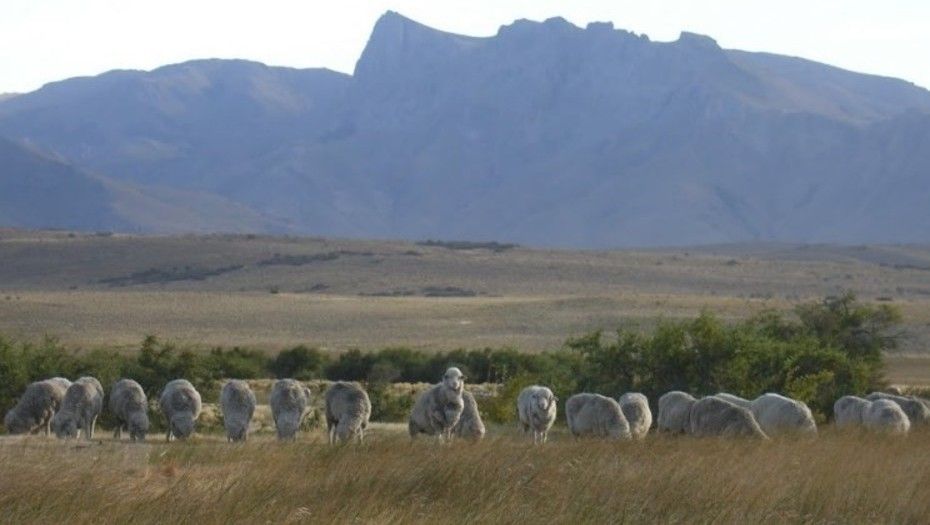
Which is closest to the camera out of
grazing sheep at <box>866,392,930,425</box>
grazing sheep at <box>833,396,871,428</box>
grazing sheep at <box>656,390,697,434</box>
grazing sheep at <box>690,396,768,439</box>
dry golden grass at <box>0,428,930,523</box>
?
dry golden grass at <box>0,428,930,523</box>

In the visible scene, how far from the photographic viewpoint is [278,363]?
50312 millimetres

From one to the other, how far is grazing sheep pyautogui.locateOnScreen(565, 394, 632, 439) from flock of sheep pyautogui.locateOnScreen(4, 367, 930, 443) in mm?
16

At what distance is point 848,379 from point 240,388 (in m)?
16.9

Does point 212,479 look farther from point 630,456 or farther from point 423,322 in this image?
point 423,322

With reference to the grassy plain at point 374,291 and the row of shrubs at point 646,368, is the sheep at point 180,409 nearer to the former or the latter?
the row of shrubs at point 646,368

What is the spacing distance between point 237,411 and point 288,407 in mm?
781

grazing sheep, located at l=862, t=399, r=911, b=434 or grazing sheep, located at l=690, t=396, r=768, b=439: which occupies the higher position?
grazing sheep, located at l=690, t=396, r=768, b=439

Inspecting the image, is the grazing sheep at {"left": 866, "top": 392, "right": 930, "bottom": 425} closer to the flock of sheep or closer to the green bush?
the flock of sheep

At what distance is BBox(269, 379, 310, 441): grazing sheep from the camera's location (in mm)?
24516

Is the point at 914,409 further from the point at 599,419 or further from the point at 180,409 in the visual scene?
the point at 180,409

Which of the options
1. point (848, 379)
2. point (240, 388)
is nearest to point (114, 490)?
point (240, 388)

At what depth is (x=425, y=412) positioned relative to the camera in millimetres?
24094

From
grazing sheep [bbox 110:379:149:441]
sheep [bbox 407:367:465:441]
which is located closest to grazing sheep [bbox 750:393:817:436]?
sheep [bbox 407:367:465:441]

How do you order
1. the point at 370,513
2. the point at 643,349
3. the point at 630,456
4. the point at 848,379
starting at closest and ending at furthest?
the point at 370,513 → the point at 630,456 → the point at 643,349 → the point at 848,379
